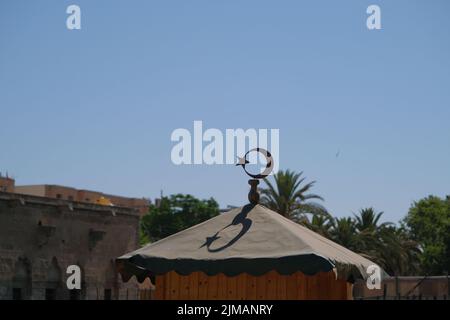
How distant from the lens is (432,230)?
68.6 meters

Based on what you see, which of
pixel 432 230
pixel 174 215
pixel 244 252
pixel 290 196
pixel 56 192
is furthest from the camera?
pixel 174 215

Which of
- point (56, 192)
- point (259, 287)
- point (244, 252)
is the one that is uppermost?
point (56, 192)

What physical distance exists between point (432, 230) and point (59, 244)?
3593 centimetres

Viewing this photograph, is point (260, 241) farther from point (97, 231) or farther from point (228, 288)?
point (97, 231)

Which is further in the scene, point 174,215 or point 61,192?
point 174,215

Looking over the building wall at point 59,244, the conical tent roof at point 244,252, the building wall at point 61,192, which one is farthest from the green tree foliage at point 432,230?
the conical tent roof at point 244,252

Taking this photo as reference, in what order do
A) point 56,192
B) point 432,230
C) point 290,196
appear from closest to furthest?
1. point 290,196
2. point 432,230
3. point 56,192

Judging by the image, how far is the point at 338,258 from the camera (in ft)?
29.6

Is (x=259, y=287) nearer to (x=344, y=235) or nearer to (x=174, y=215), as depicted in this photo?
(x=344, y=235)

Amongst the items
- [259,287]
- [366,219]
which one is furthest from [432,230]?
[259,287]

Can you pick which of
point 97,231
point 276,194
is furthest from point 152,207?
point 276,194
